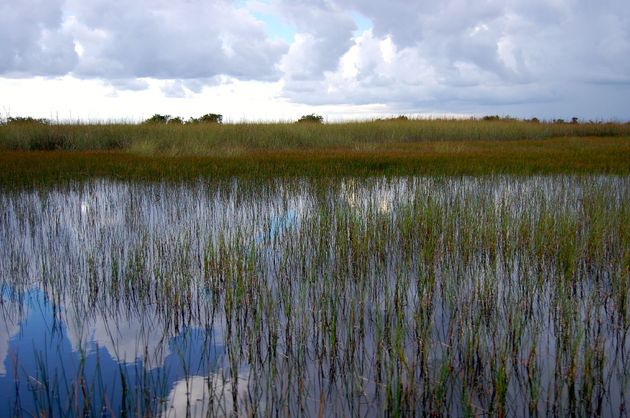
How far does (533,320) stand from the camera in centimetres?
405

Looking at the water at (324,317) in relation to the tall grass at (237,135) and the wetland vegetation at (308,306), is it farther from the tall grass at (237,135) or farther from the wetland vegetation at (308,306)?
the tall grass at (237,135)

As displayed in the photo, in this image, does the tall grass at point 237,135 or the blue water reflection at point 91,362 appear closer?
the blue water reflection at point 91,362

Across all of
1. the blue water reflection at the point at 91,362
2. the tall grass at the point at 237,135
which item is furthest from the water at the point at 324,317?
the tall grass at the point at 237,135

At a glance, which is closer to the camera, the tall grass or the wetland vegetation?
the wetland vegetation

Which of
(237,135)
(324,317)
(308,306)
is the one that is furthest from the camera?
(237,135)

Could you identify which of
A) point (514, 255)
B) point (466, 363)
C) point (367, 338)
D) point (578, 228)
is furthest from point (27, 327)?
point (578, 228)

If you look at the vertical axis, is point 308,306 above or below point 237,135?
below

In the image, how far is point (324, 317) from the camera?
3.80 meters

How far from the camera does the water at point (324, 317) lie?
2984 millimetres

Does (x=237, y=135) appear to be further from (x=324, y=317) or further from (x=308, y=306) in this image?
(x=324, y=317)

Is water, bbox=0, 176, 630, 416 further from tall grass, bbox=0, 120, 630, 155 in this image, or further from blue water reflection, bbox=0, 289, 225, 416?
tall grass, bbox=0, 120, 630, 155

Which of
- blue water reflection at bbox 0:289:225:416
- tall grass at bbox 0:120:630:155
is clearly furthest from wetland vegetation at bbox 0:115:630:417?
tall grass at bbox 0:120:630:155

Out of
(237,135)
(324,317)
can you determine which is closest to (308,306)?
(324,317)

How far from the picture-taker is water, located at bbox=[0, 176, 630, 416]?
298 centimetres
